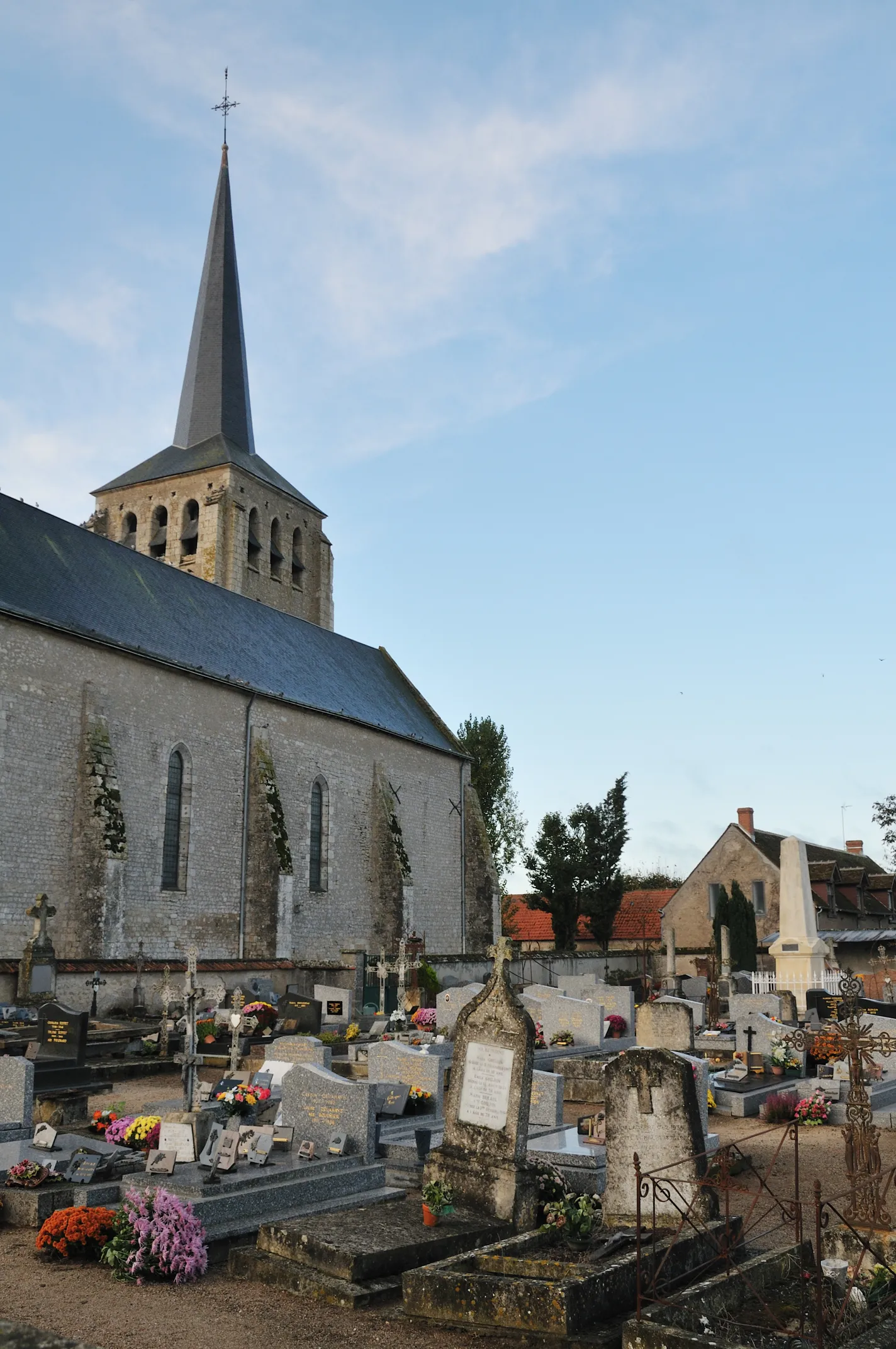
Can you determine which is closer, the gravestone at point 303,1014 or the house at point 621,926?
the gravestone at point 303,1014

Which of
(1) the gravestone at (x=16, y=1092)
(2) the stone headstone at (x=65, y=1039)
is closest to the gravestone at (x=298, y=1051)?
(2) the stone headstone at (x=65, y=1039)

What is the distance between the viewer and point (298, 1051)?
11273 millimetres

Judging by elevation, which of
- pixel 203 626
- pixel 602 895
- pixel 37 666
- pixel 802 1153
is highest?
pixel 203 626

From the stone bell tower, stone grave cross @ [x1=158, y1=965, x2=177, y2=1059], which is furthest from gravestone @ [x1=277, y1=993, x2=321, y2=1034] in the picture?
the stone bell tower

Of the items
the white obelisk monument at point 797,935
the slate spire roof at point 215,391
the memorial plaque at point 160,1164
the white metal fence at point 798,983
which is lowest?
the memorial plaque at point 160,1164

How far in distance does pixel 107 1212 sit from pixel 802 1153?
654 centimetres

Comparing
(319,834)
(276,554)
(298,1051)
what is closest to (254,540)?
(276,554)

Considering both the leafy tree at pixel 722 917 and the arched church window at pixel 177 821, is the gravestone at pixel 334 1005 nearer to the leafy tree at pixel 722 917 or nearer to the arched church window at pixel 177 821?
the arched church window at pixel 177 821

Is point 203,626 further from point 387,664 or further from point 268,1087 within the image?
point 268,1087

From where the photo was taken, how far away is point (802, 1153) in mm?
10195

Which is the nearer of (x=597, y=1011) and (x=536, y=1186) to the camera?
(x=536, y=1186)

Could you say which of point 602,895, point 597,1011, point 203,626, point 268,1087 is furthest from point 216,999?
point 602,895

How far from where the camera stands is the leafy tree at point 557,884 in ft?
126

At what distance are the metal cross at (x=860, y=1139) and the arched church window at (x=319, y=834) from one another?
1962 cm
